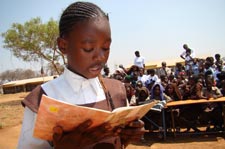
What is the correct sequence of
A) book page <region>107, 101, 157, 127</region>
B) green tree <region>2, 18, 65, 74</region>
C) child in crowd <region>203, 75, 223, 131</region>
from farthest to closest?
green tree <region>2, 18, 65, 74</region> → child in crowd <region>203, 75, 223, 131</region> → book page <region>107, 101, 157, 127</region>

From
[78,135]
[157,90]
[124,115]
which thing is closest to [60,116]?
[78,135]

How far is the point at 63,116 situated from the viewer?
3.47 ft

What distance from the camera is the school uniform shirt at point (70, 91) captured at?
1.22m

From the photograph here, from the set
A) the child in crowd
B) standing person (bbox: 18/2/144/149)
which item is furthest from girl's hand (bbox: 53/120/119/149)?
the child in crowd

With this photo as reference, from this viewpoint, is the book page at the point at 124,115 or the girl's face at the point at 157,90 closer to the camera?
the book page at the point at 124,115

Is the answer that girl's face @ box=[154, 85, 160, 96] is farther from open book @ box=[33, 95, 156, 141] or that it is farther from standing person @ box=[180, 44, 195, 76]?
open book @ box=[33, 95, 156, 141]

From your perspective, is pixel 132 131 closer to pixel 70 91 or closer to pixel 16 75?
pixel 70 91

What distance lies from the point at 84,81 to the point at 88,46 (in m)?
0.21

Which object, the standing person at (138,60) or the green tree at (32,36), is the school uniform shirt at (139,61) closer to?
the standing person at (138,60)

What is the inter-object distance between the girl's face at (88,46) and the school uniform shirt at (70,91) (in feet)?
0.17

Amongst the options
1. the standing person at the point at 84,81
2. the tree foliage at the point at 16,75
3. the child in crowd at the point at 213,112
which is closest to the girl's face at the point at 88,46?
the standing person at the point at 84,81

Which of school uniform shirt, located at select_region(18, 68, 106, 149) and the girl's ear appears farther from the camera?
the girl's ear

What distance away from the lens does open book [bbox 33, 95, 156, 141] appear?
1.01 m

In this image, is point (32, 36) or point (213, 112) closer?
point (213, 112)
